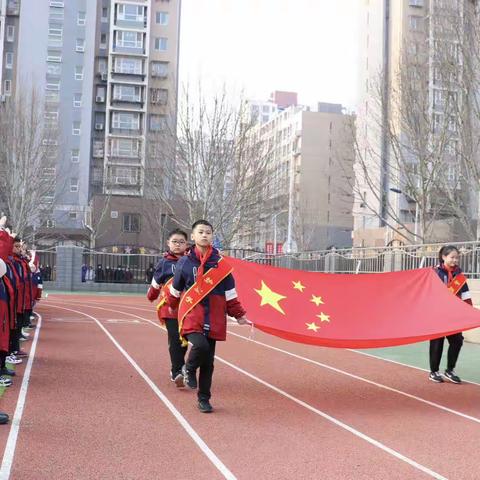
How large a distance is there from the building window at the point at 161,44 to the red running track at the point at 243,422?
2576 inches

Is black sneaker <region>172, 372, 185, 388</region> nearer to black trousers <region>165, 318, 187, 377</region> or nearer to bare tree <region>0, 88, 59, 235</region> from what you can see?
black trousers <region>165, 318, 187, 377</region>

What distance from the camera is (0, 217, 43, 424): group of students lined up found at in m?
6.50

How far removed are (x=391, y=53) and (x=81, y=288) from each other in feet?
132

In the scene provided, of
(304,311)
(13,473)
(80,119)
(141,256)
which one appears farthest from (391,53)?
(13,473)

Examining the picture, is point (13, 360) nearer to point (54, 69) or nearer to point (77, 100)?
point (77, 100)

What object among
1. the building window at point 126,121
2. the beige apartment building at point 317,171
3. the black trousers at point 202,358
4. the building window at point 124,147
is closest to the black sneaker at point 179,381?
the black trousers at point 202,358

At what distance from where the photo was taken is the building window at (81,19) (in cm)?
6844

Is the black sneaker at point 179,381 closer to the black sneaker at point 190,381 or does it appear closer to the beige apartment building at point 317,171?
the black sneaker at point 190,381

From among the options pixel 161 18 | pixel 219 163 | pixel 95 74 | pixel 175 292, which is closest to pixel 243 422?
pixel 175 292

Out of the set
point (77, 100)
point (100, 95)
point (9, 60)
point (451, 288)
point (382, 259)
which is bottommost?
point (451, 288)

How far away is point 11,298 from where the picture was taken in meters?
7.36

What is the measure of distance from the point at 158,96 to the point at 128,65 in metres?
4.54

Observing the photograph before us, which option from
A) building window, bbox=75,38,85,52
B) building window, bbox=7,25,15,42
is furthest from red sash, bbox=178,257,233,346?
building window, bbox=7,25,15,42

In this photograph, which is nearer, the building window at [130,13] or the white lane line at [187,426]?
the white lane line at [187,426]
